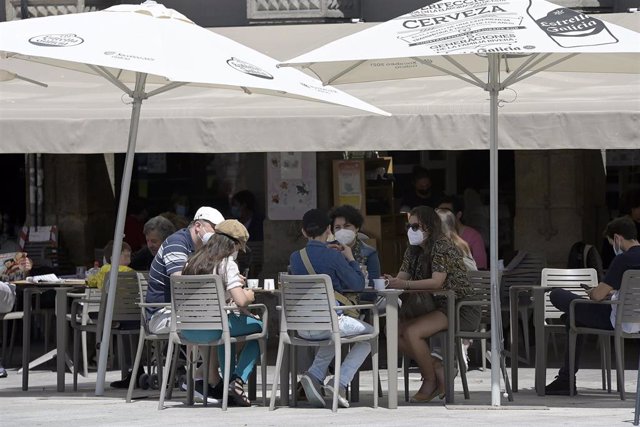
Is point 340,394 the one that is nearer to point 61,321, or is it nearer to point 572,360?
point 572,360

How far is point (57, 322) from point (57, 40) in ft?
7.33

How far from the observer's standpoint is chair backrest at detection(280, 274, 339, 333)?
10039mm

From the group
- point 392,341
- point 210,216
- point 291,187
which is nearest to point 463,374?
point 392,341

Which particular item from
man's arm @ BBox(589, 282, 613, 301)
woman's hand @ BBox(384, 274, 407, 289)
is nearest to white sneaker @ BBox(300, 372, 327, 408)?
woman's hand @ BBox(384, 274, 407, 289)

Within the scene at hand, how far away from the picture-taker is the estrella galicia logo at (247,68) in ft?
35.2

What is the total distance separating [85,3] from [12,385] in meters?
6.11

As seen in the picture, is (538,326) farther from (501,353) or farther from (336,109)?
(336,109)

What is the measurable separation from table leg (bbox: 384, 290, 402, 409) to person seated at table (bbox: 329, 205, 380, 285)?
4.02ft

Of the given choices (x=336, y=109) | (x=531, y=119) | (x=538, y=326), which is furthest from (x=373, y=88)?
(x=538, y=326)

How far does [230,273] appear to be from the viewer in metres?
10.4

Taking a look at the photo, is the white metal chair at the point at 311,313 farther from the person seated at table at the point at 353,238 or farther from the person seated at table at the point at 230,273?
the person seated at table at the point at 353,238

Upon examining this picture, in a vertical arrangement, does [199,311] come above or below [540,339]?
above

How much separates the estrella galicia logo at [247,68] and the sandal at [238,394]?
2211mm

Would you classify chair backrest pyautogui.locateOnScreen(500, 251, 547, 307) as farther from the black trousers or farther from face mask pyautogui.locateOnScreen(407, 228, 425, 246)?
face mask pyautogui.locateOnScreen(407, 228, 425, 246)
